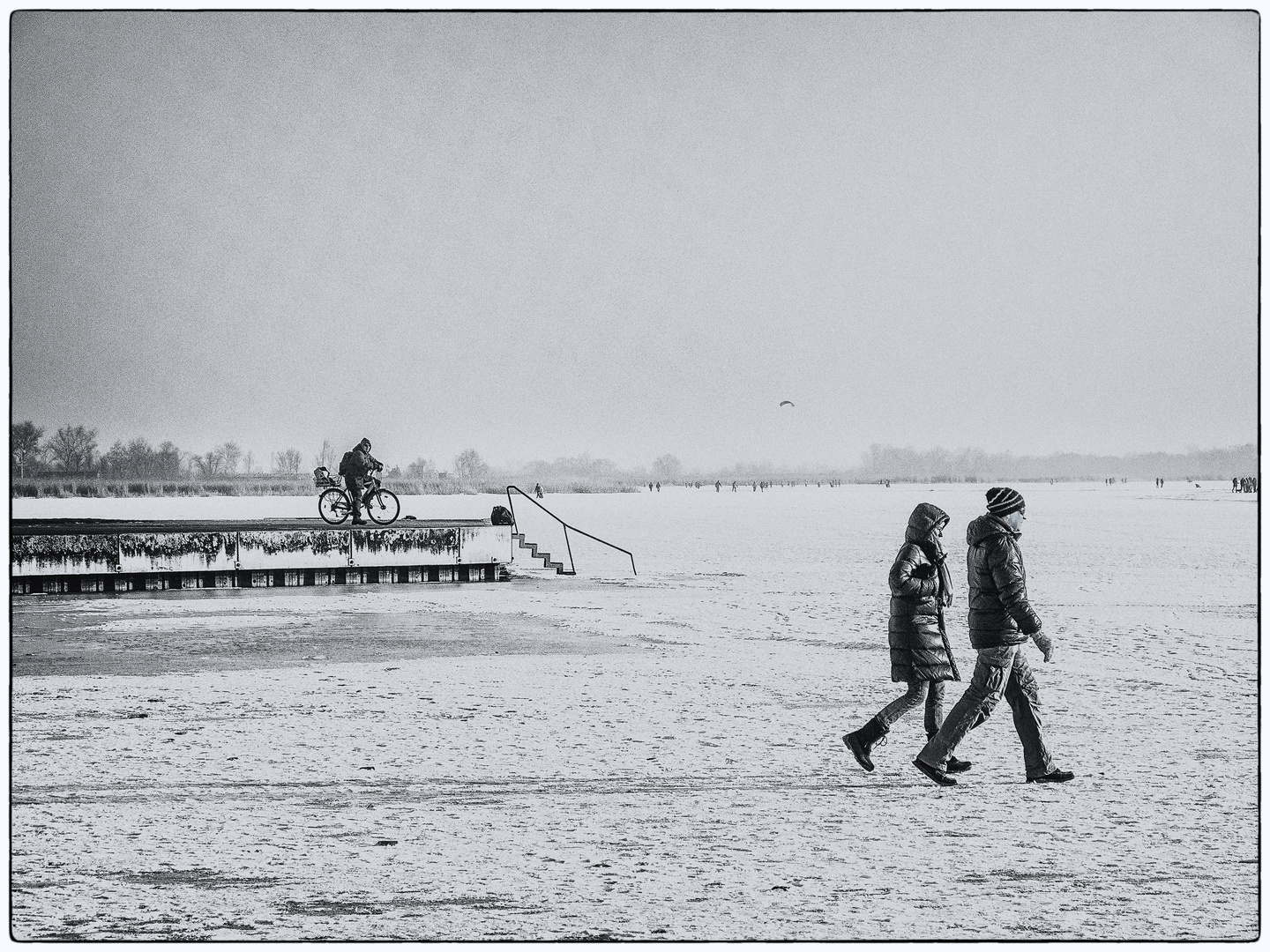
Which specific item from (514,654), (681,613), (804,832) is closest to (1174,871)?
(804,832)

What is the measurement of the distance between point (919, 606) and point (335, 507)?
14.1 meters

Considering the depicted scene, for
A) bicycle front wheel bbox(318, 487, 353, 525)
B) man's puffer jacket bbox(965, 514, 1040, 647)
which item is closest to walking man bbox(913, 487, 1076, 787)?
man's puffer jacket bbox(965, 514, 1040, 647)

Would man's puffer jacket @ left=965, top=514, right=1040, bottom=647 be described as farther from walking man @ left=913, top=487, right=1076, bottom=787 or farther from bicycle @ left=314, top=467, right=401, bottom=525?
bicycle @ left=314, top=467, right=401, bottom=525

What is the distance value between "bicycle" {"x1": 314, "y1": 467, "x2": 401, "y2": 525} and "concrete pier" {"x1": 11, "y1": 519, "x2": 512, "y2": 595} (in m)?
0.49

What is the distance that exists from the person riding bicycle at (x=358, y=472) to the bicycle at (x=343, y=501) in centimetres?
8

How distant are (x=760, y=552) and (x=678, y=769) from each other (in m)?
17.8

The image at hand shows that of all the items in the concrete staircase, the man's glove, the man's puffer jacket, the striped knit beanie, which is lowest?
the concrete staircase

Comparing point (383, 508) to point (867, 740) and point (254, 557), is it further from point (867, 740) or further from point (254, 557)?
point (867, 740)

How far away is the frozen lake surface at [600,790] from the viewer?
4.58 m

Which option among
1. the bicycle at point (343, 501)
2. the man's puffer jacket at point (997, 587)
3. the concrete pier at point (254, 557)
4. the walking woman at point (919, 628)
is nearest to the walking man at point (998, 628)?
the man's puffer jacket at point (997, 587)

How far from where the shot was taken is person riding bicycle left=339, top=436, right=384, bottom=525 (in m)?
17.9

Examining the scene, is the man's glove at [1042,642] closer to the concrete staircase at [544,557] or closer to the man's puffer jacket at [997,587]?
the man's puffer jacket at [997,587]

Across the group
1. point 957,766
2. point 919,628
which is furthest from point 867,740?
point 919,628

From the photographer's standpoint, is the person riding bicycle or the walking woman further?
the person riding bicycle
